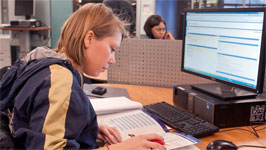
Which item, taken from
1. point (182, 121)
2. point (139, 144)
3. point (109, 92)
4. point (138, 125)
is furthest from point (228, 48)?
point (109, 92)

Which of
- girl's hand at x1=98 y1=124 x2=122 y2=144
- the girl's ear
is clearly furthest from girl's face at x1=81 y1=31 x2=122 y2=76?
girl's hand at x1=98 y1=124 x2=122 y2=144

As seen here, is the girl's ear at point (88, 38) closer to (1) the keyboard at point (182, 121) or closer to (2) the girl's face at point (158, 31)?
(1) the keyboard at point (182, 121)

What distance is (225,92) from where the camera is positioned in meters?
1.19

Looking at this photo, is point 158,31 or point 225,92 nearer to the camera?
point 225,92

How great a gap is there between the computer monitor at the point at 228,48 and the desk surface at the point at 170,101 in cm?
15

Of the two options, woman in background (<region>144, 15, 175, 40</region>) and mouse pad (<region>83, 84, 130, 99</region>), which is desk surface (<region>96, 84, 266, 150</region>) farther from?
woman in background (<region>144, 15, 175, 40</region>)

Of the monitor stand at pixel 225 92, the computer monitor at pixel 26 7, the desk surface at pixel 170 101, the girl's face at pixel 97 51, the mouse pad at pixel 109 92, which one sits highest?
the computer monitor at pixel 26 7

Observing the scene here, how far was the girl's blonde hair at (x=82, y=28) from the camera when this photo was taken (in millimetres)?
962

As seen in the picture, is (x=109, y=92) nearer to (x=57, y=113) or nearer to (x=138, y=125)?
A: (x=138, y=125)

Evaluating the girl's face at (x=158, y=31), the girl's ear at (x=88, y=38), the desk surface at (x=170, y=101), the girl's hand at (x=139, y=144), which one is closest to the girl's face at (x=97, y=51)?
the girl's ear at (x=88, y=38)

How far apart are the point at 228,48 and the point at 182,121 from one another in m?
0.35

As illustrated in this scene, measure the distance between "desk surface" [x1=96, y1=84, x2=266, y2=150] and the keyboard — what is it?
0.09 feet

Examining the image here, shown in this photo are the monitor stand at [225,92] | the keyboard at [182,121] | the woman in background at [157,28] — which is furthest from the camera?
the woman in background at [157,28]

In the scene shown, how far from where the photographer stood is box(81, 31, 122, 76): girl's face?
97 cm
